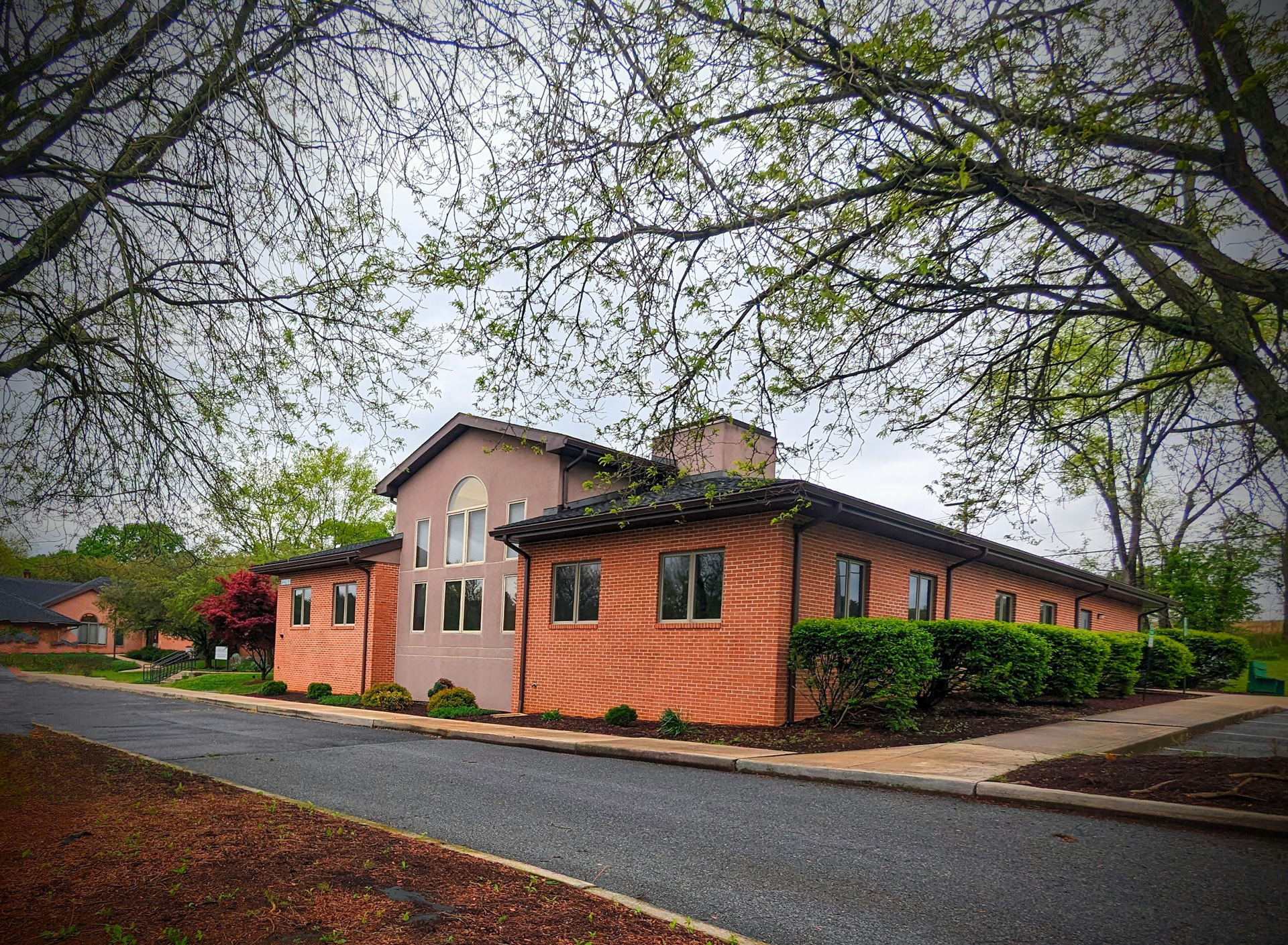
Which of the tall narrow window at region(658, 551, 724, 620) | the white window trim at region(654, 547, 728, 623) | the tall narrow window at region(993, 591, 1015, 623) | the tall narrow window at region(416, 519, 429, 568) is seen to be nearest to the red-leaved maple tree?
the tall narrow window at region(416, 519, 429, 568)

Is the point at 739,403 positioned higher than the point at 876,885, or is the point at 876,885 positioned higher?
the point at 739,403

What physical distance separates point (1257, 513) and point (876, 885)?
5692 mm

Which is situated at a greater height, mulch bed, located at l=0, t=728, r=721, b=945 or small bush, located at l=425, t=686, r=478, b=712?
mulch bed, located at l=0, t=728, r=721, b=945

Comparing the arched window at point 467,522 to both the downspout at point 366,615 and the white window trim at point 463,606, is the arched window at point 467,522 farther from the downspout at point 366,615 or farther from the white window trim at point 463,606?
the downspout at point 366,615

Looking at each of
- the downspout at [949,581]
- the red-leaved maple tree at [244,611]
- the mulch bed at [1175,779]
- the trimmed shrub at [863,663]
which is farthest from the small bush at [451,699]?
the red-leaved maple tree at [244,611]

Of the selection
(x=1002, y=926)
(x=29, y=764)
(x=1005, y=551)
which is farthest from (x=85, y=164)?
(x=1005, y=551)

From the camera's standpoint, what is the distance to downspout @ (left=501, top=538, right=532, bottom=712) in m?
18.8

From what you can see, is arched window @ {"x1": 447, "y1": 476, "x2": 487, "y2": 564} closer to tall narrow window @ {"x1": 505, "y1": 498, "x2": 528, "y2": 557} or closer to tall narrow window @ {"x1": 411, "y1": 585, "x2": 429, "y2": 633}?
tall narrow window @ {"x1": 505, "y1": 498, "x2": 528, "y2": 557}

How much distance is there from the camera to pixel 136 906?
13.9 ft

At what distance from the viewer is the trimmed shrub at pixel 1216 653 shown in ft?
89.6

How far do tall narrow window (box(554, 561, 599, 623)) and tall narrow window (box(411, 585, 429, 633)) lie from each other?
21.3 feet

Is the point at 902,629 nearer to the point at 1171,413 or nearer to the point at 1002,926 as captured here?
the point at 1171,413

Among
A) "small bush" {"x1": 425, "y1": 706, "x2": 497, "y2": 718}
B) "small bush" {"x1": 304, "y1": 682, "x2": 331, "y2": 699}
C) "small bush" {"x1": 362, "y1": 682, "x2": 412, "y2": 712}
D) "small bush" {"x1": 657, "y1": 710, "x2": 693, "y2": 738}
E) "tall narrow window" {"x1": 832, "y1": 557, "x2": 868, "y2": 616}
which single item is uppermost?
"tall narrow window" {"x1": 832, "y1": 557, "x2": 868, "y2": 616}

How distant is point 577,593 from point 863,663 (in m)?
6.85
